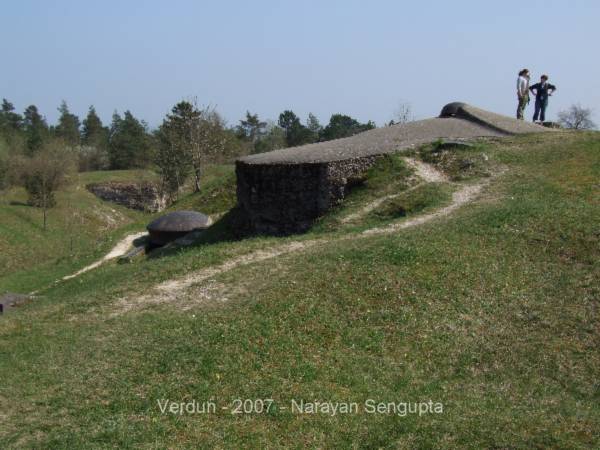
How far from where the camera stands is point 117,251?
2072 centimetres

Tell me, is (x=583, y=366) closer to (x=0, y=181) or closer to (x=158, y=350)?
A: (x=158, y=350)

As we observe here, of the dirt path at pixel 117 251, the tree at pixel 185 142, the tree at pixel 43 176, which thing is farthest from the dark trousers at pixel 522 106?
the tree at pixel 43 176

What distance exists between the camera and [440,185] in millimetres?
14109

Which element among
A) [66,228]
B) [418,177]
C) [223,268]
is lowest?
[66,228]

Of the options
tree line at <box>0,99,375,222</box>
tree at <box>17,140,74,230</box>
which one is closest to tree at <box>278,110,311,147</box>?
tree line at <box>0,99,375,222</box>

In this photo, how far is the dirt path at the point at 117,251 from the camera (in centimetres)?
1883

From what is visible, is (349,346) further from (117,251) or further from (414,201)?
(117,251)

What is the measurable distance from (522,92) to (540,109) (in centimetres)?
81

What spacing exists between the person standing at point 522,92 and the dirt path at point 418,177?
5.28m

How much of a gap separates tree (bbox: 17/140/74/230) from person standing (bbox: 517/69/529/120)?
89.6 feet

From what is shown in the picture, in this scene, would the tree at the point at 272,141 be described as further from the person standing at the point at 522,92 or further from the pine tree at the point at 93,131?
the person standing at the point at 522,92

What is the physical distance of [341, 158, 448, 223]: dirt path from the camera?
1366 cm

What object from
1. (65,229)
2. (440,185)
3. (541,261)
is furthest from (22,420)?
(65,229)

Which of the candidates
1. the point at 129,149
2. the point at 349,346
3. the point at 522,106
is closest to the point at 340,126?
the point at 129,149
